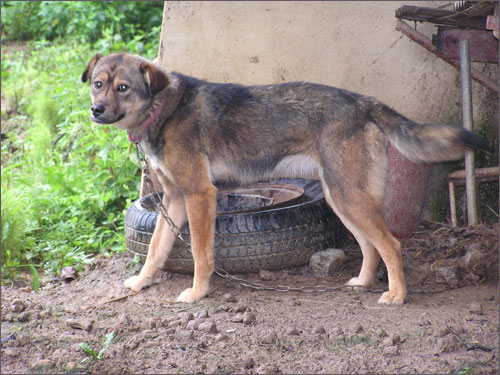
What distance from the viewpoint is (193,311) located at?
432cm

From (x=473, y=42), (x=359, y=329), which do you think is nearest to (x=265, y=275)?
(x=359, y=329)

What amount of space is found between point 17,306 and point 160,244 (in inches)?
45.8

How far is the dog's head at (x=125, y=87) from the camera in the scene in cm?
437

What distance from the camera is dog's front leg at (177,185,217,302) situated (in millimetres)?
4500

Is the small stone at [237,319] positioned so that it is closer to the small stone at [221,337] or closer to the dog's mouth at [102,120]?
the small stone at [221,337]

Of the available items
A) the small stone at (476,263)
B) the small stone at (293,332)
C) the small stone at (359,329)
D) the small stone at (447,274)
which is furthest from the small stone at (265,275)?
the small stone at (476,263)

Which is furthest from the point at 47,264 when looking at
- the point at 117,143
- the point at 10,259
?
the point at 117,143

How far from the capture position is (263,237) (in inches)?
187

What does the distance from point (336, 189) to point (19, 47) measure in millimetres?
8180

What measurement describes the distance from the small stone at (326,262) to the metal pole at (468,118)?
1.26 meters

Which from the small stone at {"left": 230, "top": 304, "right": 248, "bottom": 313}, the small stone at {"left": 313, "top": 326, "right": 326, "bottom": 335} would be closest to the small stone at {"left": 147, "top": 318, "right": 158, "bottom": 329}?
the small stone at {"left": 230, "top": 304, "right": 248, "bottom": 313}

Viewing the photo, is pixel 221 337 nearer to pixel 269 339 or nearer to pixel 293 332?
pixel 269 339

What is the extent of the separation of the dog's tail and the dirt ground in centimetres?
97

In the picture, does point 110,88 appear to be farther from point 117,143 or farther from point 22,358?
point 117,143
